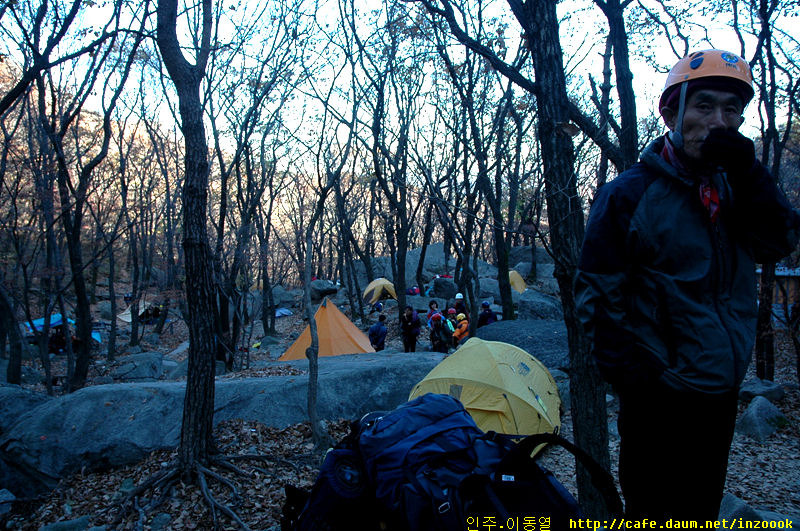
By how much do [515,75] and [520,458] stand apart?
2126mm

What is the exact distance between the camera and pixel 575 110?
297cm

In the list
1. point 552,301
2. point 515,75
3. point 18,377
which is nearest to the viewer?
point 515,75

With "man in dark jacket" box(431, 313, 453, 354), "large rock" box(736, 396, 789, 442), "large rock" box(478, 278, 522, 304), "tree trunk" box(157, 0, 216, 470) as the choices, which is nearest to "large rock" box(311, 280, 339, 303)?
"large rock" box(478, 278, 522, 304)

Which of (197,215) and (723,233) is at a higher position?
(197,215)

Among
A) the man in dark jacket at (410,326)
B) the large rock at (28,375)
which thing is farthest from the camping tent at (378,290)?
the large rock at (28,375)

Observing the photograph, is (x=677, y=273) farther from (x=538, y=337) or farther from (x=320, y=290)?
(x=320, y=290)

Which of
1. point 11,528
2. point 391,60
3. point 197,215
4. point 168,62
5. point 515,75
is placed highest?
point 391,60

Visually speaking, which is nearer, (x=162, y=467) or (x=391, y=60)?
(x=162, y=467)

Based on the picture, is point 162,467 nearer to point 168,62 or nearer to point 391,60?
point 168,62

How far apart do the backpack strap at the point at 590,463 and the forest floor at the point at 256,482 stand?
3.42 m

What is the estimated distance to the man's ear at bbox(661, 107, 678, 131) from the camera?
1.76 metres

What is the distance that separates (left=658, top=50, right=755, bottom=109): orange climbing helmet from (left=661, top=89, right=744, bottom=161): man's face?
4cm

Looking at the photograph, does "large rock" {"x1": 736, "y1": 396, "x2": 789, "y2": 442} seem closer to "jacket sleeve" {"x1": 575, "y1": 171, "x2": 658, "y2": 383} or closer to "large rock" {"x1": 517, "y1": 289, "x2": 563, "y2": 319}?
"jacket sleeve" {"x1": 575, "y1": 171, "x2": 658, "y2": 383}

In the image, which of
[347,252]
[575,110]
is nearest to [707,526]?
[575,110]
